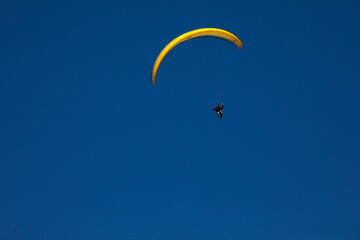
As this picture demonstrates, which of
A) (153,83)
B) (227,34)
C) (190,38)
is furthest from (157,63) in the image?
(227,34)

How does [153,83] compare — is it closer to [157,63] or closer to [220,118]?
[157,63]

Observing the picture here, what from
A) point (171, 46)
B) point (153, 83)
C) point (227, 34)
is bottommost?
point (153, 83)

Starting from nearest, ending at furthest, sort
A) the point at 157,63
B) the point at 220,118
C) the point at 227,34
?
the point at 157,63 < the point at 227,34 < the point at 220,118

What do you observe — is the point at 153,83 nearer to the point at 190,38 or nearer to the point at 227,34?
the point at 190,38

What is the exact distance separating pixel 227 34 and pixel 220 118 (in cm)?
847

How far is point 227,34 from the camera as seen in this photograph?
29.6 m

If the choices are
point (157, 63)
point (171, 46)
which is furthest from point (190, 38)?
point (157, 63)

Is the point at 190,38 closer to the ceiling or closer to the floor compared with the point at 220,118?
closer to the ceiling

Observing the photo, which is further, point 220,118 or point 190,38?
point 220,118

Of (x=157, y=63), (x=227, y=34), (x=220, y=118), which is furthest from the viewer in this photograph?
(x=220, y=118)

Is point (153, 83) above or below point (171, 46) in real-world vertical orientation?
below

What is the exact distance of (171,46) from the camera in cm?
2842

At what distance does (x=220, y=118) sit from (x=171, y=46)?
368 inches

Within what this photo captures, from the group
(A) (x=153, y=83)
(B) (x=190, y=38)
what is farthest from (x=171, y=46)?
(A) (x=153, y=83)
